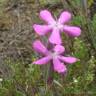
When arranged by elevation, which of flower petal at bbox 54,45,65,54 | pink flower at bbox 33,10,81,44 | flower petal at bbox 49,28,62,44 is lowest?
flower petal at bbox 54,45,65,54

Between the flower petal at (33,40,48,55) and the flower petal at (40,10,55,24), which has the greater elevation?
the flower petal at (40,10,55,24)

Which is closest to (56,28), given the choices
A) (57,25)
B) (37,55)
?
(57,25)

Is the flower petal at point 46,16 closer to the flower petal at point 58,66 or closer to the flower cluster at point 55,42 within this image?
the flower cluster at point 55,42

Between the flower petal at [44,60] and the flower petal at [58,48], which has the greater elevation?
the flower petal at [58,48]

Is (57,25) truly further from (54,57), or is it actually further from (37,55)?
(37,55)

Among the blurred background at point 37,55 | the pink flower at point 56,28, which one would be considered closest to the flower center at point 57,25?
the pink flower at point 56,28

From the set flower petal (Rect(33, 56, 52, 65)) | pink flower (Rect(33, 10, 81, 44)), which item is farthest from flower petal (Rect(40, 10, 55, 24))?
flower petal (Rect(33, 56, 52, 65))

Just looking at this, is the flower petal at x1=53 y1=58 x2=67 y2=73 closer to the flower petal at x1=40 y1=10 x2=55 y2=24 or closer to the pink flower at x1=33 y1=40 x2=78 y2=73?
the pink flower at x1=33 y1=40 x2=78 y2=73
